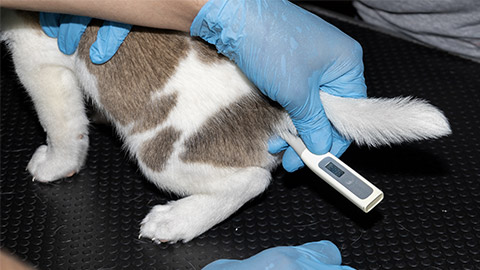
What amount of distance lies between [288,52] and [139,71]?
34cm

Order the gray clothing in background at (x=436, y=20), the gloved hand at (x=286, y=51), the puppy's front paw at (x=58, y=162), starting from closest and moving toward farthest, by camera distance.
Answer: the gloved hand at (x=286, y=51), the puppy's front paw at (x=58, y=162), the gray clothing in background at (x=436, y=20)

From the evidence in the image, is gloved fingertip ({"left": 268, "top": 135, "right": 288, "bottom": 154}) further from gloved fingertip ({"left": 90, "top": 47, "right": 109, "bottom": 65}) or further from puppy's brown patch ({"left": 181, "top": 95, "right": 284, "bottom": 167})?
gloved fingertip ({"left": 90, "top": 47, "right": 109, "bottom": 65})

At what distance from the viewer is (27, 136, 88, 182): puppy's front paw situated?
156cm

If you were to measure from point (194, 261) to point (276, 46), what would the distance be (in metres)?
0.58

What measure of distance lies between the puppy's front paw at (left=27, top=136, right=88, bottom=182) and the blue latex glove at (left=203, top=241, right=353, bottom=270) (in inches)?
21.3

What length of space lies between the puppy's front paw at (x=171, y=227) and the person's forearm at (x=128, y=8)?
503mm

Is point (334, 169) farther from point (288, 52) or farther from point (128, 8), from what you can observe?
point (128, 8)

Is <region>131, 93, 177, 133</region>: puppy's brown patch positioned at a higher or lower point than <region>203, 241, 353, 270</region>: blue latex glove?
higher

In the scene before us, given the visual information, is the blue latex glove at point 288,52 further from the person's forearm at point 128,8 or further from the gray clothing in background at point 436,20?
the gray clothing in background at point 436,20

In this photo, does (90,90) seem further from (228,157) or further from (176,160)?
(228,157)

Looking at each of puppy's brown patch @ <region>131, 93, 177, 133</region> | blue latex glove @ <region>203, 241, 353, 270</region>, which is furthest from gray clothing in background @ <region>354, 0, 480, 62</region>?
puppy's brown patch @ <region>131, 93, 177, 133</region>

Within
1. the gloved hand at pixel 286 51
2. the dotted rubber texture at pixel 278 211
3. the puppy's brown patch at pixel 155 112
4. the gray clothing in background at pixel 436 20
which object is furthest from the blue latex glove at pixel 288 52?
the gray clothing in background at pixel 436 20

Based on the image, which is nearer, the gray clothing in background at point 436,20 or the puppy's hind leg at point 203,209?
the puppy's hind leg at point 203,209

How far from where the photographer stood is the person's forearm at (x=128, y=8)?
1139 mm
